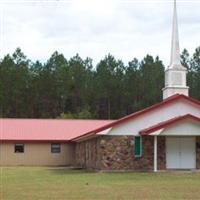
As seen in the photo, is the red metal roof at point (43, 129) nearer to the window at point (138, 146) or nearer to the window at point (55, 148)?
the window at point (55, 148)

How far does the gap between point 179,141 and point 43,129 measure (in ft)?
53.7

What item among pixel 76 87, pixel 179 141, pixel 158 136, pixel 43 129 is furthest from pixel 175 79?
pixel 76 87

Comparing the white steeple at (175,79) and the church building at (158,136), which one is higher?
the white steeple at (175,79)

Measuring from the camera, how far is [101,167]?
29.8 meters

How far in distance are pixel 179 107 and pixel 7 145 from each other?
53.3ft

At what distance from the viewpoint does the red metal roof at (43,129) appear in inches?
1668

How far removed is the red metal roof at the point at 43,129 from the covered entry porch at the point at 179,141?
1361 centimetres

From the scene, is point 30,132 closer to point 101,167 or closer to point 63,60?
point 101,167

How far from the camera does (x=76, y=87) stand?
77.2 meters

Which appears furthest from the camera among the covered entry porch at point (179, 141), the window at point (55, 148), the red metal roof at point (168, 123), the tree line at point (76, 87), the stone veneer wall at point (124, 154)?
the tree line at point (76, 87)

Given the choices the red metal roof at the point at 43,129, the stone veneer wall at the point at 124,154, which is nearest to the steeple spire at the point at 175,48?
the stone veneer wall at the point at 124,154

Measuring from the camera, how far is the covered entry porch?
29.1 meters

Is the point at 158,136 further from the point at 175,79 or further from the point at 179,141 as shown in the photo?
the point at 175,79

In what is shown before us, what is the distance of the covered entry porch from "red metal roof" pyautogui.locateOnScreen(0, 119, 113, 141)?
13.6 m
